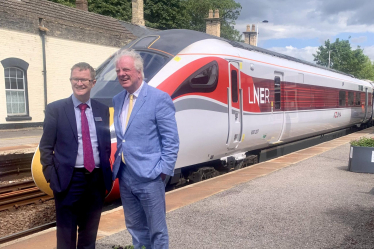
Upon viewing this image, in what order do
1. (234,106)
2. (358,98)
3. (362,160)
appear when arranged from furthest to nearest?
(358,98), (362,160), (234,106)

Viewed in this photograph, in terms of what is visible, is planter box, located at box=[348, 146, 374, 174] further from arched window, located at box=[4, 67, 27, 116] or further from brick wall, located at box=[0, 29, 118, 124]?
arched window, located at box=[4, 67, 27, 116]

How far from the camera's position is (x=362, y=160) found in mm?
A: 8344

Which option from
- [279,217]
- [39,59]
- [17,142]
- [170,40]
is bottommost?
[279,217]

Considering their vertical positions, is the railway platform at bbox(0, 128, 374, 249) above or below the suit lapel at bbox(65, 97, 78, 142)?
below

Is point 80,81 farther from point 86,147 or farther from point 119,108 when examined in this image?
point 86,147

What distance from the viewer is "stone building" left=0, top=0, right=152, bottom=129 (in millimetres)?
17484

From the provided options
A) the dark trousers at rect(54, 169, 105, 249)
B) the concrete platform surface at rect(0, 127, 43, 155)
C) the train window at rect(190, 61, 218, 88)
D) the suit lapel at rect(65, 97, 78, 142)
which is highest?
the train window at rect(190, 61, 218, 88)

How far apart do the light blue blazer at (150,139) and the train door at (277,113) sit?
6808 millimetres

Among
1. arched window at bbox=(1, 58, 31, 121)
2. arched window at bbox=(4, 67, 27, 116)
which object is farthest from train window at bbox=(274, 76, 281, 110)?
arched window at bbox=(4, 67, 27, 116)

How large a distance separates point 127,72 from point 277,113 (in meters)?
7.32

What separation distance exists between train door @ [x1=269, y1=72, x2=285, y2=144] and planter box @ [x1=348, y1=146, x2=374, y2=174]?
1.96 m

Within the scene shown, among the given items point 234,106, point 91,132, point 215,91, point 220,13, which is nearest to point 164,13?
point 220,13

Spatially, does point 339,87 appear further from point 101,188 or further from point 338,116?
point 101,188

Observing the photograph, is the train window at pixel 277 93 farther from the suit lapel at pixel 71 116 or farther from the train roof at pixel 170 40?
the suit lapel at pixel 71 116
